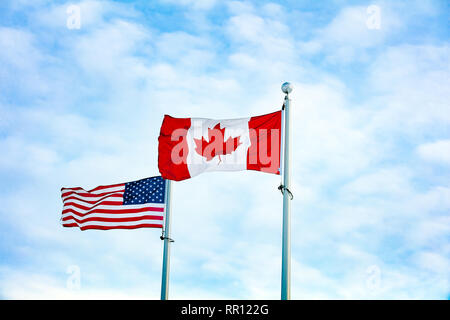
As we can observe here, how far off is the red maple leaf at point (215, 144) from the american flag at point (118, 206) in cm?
286

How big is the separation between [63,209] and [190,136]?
651 cm

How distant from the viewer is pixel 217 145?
53.5ft

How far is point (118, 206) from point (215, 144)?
5.02 m

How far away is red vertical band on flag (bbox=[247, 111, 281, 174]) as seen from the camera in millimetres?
15102

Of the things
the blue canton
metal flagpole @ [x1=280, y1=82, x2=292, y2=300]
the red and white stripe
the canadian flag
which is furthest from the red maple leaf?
the red and white stripe

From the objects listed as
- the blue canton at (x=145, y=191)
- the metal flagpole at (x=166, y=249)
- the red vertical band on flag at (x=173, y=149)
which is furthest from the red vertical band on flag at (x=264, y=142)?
the blue canton at (x=145, y=191)

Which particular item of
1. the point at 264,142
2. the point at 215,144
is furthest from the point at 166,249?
the point at 264,142

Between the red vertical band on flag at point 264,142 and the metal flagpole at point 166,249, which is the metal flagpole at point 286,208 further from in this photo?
the metal flagpole at point 166,249

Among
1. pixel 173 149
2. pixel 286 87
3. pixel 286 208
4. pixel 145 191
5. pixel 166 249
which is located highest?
pixel 286 87

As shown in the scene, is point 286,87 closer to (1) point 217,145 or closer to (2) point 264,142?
(2) point 264,142

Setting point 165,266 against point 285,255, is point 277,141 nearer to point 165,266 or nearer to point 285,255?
point 285,255

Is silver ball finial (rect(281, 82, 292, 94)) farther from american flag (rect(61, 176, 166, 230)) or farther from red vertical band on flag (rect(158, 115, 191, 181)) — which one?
american flag (rect(61, 176, 166, 230))
